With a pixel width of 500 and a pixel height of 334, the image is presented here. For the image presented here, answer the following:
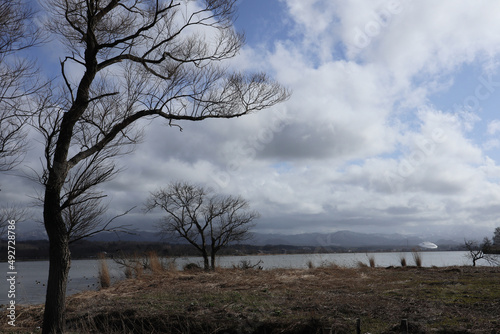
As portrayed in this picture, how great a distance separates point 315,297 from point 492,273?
763cm

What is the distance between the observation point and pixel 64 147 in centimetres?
692

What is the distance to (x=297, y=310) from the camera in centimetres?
784

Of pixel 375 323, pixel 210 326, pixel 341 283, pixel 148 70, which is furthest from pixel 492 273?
pixel 148 70

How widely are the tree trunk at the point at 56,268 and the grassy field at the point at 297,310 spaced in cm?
79

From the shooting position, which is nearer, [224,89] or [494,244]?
[224,89]

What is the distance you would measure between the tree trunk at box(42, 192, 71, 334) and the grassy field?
2.59ft

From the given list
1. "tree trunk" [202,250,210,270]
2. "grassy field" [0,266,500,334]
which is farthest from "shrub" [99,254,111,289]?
"tree trunk" [202,250,210,270]

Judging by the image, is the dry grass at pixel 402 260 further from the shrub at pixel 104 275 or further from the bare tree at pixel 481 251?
the shrub at pixel 104 275

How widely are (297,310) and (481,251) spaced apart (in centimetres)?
1622

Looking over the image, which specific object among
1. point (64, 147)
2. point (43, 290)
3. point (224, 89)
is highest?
point (224, 89)

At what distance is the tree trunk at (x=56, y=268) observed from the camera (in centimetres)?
663

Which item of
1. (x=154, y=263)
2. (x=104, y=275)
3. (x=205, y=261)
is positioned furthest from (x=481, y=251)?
(x=104, y=275)

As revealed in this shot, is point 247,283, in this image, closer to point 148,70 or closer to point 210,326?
point 210,326

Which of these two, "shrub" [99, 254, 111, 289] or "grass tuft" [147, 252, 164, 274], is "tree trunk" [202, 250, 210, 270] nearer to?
"grass tuft" [147, 252, 164, 274]
